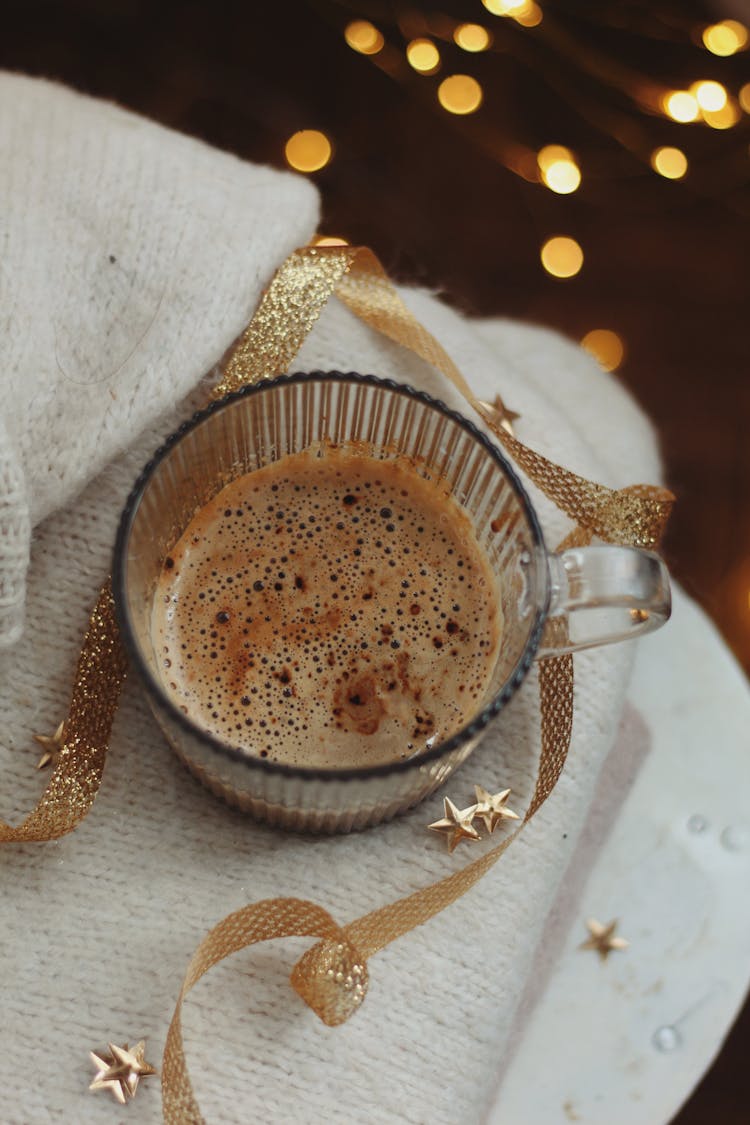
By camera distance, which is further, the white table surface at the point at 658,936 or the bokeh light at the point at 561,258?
the bokeh light at the point at 561,258

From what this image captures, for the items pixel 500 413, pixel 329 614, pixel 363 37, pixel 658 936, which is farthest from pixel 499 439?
pixel 363 37

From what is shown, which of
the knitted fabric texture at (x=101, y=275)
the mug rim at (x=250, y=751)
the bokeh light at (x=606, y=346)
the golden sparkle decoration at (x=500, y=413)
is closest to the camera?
the mug rim at (x=250, y=751)

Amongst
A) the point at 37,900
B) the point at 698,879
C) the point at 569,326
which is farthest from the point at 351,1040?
the point at 569,326

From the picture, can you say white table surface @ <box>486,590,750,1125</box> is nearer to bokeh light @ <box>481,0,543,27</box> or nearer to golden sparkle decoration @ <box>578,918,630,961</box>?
golden sparkle decoration @ <box>578,918,630,961</box>

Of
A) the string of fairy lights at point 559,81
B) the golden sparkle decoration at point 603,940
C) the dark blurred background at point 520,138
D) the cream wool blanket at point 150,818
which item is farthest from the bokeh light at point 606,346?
the golden sparkle decoration at point 603,940

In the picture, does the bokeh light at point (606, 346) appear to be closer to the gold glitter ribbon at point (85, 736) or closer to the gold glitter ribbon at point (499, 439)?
the gold glitter ribbon at point (499, 439)

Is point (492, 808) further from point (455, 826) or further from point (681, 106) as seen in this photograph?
point (681, 106)
